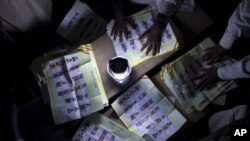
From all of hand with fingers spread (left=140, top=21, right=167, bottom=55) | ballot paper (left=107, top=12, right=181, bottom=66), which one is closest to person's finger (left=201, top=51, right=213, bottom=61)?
ballot paper (left=107, top=12, right=181, bottom=66)

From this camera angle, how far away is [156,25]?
1.87 metres

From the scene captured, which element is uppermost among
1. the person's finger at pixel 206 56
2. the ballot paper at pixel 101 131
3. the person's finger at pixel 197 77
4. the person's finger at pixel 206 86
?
the person's finger at pixel 206 56

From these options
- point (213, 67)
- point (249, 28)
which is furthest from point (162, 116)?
point (249, 28)

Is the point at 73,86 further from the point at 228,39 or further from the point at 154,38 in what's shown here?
the point at 228,39

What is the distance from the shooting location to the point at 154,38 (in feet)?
5.99

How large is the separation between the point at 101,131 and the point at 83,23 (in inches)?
33.4

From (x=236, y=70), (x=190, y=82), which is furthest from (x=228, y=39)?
(x=190, y=82)

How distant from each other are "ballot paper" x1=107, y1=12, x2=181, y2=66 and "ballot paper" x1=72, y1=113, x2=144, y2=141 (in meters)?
0.44

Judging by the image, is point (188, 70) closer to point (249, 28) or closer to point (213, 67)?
point (213, 67)

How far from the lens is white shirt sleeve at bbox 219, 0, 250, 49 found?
5.12ft

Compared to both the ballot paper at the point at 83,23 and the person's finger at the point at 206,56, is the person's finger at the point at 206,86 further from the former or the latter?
the ballot paper at the point at 83,23

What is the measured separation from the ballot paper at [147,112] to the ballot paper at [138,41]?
0.60 feet

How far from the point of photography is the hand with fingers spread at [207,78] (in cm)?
187

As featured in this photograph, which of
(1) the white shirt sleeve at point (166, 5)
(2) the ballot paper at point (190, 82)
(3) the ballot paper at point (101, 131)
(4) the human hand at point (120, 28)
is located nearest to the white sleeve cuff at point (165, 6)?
(1) the white shirt sleeve at point (166, 5)
